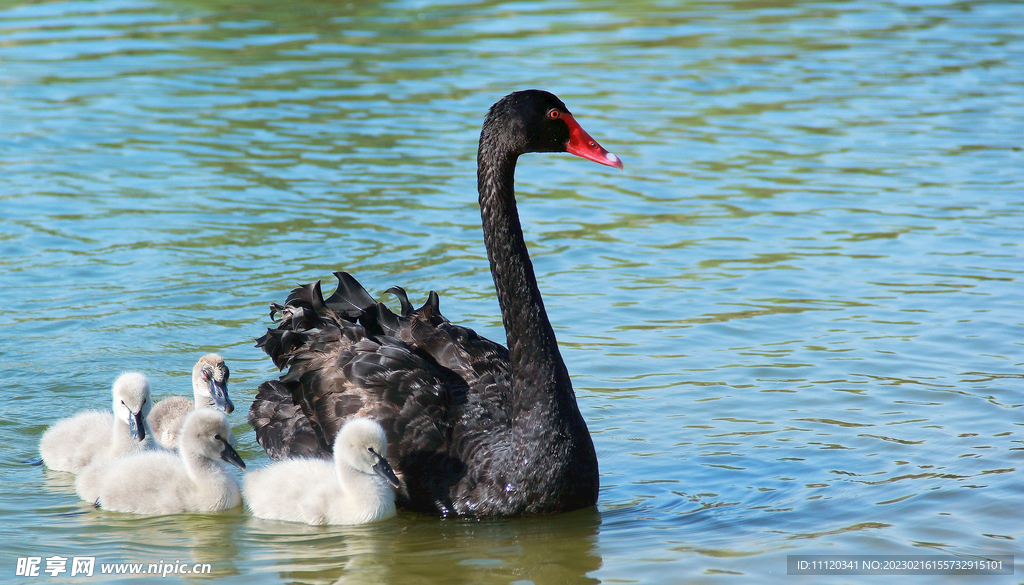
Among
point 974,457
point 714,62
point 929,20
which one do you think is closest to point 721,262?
point 974,457

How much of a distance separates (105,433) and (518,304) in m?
2.32

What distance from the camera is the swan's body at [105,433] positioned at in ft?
20.3

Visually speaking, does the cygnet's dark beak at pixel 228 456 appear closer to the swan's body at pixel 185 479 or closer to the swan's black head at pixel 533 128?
the swan's body at pixel 185 479

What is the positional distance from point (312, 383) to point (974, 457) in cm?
331

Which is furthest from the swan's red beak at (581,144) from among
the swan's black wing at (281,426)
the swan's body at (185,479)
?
the swan's body at (185,479)

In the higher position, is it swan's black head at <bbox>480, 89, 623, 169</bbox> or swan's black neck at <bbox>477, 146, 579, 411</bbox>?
swan's black head at <bbox>480, 89, 623, 169</bbox>

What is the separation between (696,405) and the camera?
7.20 metres

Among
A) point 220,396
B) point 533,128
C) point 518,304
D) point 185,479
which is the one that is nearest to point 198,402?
point 220,396

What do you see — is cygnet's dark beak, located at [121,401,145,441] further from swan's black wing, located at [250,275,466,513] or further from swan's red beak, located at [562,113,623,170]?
swan's red beak, located at [562,113,623,170]

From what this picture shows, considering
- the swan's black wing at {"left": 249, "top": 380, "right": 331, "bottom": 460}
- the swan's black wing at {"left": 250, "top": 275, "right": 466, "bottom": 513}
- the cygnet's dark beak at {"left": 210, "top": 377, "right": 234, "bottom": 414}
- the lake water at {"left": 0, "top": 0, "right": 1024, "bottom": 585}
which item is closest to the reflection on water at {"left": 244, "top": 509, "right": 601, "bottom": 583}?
the lake water at {"left": 0, "top": 0, "right": 1024, "bottom": 585}

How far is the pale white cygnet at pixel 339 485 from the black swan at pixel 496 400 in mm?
203

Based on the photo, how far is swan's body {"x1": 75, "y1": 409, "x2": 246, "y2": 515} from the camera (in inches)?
232

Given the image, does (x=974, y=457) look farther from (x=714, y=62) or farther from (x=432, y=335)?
(x=714, y=62)

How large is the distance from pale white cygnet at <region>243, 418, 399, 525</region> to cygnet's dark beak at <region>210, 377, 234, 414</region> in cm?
65
